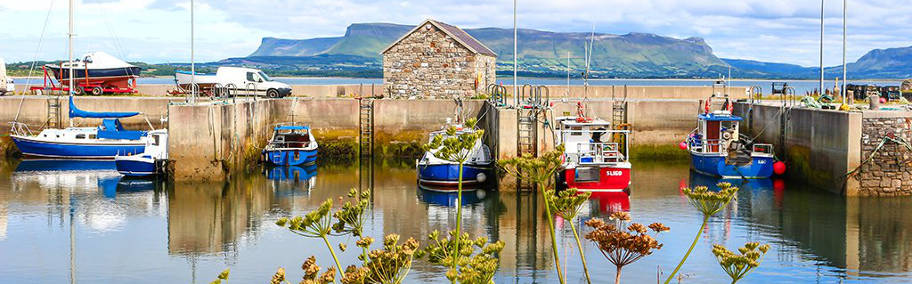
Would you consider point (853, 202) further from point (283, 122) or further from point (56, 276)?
point (283, 122)

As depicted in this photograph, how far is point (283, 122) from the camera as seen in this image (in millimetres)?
41688

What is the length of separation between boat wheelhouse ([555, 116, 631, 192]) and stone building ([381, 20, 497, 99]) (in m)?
12.7

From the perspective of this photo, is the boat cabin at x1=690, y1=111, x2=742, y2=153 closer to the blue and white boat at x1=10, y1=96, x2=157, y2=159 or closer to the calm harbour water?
the calm harbour water

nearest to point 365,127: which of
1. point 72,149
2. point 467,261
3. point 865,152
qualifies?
point 72,149

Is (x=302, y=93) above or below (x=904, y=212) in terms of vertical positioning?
above

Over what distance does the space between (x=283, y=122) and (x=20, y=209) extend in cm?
1518

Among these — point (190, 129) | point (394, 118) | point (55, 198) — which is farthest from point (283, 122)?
point (55, 198)

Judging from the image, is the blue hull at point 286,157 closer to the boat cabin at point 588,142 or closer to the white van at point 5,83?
the boat cabin at point 588,142

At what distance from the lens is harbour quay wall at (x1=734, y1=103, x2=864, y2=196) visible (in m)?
27.9

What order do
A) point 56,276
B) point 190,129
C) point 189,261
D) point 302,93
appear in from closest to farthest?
point 56,276 < point 189,261 < point 190,129 < point 302,93

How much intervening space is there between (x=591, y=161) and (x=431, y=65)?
15.5 metres

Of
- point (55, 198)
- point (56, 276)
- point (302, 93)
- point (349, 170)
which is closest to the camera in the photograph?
point (56, 276)

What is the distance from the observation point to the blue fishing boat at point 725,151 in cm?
3334

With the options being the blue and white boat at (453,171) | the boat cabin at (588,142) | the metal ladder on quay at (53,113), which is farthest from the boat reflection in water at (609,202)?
the metal ladder on quay at (53,113)
